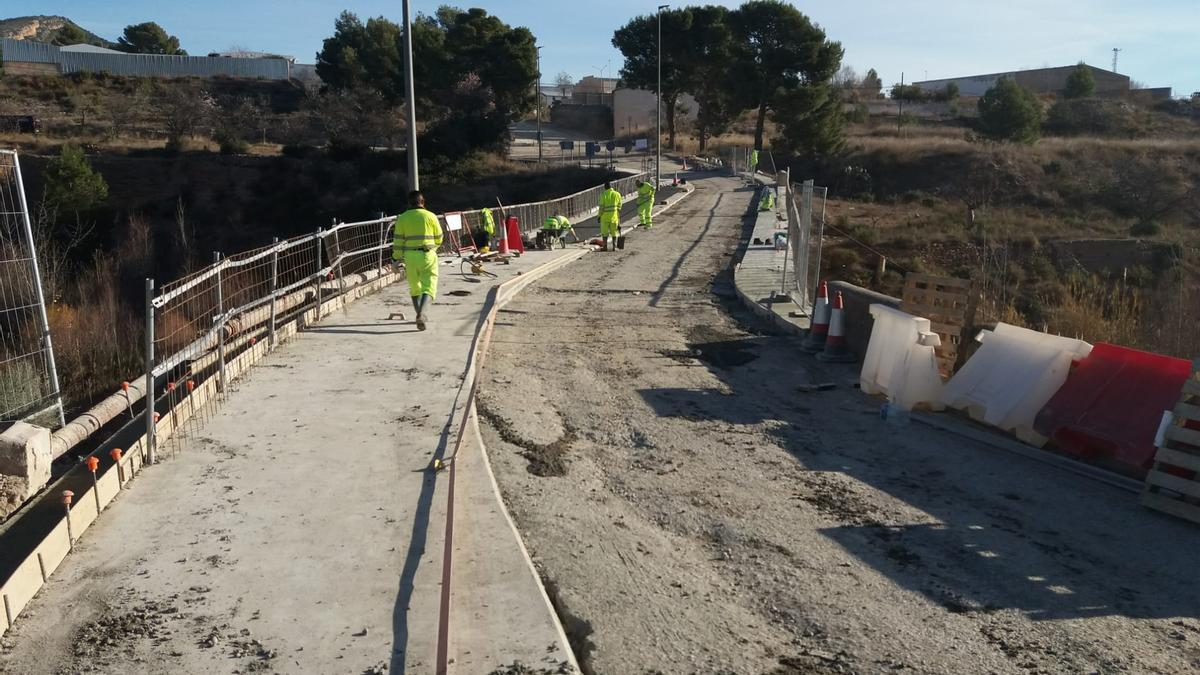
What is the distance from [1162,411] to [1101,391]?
504 millimetres

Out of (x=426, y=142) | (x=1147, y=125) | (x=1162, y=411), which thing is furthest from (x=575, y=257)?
(x=1147, y=125)

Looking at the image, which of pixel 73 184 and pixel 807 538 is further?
pixel 73 184

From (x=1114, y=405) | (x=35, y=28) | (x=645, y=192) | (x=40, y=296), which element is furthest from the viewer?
(x=35, y=28)

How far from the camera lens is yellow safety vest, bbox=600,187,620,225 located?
904 inches

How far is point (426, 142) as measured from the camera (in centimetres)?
6800

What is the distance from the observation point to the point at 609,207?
908 inches

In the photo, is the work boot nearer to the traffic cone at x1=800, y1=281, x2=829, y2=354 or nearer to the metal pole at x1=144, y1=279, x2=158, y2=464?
the traffic cone at x1=800, y1=281, x2=829, y2=354

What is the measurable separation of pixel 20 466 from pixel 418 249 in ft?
18.5

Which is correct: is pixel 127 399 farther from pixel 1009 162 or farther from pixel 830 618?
pixel 1009 162

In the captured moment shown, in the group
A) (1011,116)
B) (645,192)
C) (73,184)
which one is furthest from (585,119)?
(645,192)

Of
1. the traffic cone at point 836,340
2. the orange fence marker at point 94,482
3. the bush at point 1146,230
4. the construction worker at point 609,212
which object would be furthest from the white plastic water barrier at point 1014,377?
the bush at point 1146,230

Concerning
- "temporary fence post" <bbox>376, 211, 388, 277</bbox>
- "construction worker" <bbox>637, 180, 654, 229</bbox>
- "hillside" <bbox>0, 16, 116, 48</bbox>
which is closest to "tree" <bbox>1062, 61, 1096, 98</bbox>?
"construction worker" <bbox>637, 180, 654, 229</bbox>

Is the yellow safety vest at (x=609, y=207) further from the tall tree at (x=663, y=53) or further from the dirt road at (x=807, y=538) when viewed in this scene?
the tall tree at (x=663, y=53)

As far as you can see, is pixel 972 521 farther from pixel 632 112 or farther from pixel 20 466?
pixel 632 112
